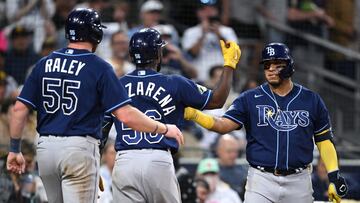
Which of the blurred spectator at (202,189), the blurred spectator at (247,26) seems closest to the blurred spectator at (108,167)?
the blurred spectator at (202,189)

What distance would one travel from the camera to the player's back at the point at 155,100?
726 cm

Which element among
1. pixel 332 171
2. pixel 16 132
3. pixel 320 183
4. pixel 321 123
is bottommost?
pixel 320 183

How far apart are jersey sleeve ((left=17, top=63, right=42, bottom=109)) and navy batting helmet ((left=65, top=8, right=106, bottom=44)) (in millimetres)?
380

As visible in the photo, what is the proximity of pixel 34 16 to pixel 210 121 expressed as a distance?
581 centimetres

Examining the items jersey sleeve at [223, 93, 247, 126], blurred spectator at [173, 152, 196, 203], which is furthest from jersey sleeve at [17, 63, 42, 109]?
blurred spectator at [173, 152, 196, 203]

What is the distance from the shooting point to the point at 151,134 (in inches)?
285

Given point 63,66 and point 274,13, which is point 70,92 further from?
point 274,13

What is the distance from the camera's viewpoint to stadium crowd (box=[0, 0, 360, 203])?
11.1 m

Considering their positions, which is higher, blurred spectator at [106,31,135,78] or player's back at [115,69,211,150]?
player's back at [115,69,211,150]

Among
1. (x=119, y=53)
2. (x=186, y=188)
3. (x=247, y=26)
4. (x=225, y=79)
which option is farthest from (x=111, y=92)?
(x=247, y=26)

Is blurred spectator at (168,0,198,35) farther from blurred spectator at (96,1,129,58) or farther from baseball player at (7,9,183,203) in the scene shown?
baseball player at (7,9,183,203)

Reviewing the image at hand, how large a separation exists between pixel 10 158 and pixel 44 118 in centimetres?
43

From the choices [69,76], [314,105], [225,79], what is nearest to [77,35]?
[69,76]

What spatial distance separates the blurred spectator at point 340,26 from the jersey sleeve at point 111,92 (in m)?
8.32
